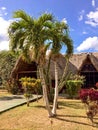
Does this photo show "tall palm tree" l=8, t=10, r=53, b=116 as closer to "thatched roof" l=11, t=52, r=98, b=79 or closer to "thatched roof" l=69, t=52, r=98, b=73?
"thatched roof" l=11, t=52, r=98, b=79

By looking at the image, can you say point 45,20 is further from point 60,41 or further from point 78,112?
point 78,112

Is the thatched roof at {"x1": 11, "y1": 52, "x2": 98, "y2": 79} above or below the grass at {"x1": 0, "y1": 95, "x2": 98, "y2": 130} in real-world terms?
above

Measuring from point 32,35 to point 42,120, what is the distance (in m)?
4.84

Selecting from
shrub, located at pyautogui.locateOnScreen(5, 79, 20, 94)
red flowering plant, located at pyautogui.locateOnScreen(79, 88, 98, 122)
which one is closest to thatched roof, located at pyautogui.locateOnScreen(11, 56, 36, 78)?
shrub, located at pyautogui.locateOnScreen(5, 79, 20, 94)

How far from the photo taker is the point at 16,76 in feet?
108

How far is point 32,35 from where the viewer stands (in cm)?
1515

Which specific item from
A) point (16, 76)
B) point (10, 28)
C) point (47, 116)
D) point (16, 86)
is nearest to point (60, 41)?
point (10, 28)

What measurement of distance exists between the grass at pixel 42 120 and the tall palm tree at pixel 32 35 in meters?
0.97

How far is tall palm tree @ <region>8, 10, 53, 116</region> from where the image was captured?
15.2 m

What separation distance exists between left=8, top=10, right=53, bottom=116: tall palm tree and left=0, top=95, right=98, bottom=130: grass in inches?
38.2

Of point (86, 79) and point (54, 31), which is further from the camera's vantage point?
point (86, 79)

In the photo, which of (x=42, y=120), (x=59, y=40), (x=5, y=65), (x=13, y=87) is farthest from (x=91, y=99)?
(x=5, y=65)

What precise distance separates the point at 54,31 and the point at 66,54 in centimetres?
202

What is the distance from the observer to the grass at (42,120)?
13.7 m
